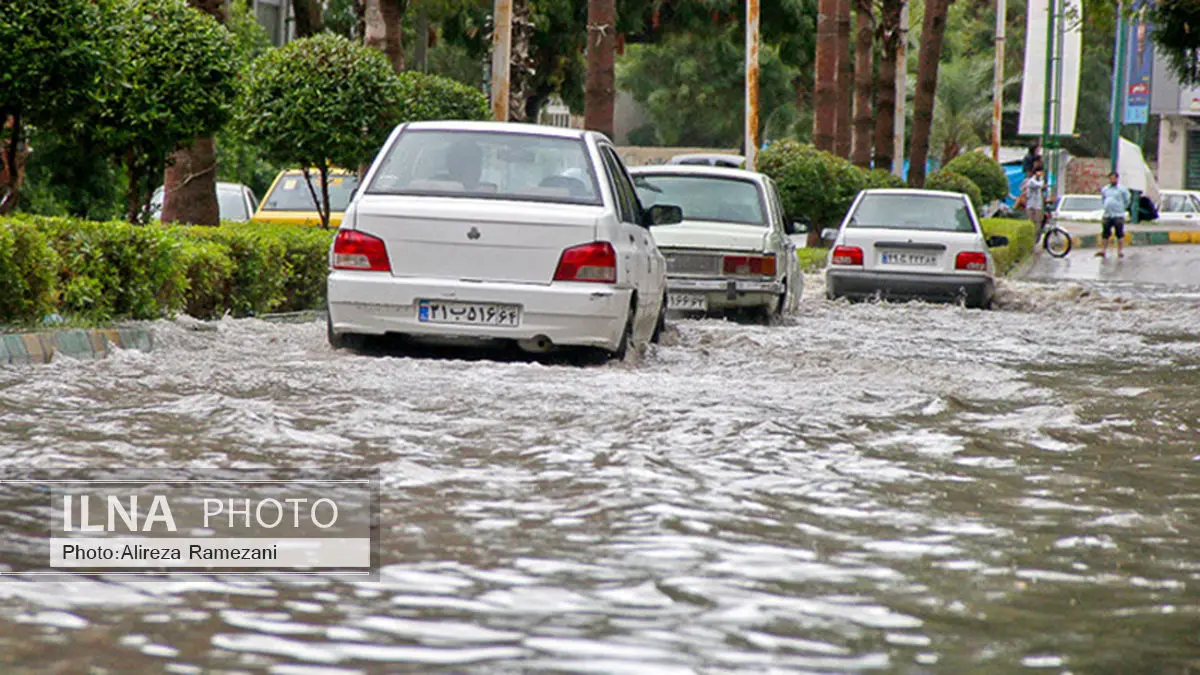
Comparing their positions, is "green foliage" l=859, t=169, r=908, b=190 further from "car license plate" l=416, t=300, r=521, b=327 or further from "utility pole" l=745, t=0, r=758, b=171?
"car license plate" l=416, t=300, r=521, b=327

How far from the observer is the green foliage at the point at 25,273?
10844mm

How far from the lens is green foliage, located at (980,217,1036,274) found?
106 ft

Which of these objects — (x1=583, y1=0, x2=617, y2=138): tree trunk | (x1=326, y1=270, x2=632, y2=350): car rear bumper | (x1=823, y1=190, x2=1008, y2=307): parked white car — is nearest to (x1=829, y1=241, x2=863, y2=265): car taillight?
(x1=823, y1=190, x2=1008, y2=307): parked white car

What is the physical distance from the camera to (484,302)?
1077cm

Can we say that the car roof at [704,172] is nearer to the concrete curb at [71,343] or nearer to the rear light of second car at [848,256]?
the rear light of second car at [848,256]

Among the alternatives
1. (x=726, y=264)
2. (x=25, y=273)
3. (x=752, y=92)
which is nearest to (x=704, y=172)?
(x=726, y=264)

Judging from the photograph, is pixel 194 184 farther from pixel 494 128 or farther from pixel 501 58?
pixel 494 128

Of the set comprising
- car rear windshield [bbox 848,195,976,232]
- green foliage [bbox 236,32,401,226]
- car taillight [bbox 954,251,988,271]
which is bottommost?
car taillight [bbox 954,251,988,271]

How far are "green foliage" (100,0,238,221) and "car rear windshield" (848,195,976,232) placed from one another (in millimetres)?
7681

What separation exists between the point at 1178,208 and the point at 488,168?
5418 cm

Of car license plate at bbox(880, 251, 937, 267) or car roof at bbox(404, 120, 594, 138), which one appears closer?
car roof at bbox(404, 120, 594, 138)

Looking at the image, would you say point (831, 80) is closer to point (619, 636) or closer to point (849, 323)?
point (849, 323)

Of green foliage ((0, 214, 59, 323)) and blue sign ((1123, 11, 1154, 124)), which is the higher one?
blue sign ((1123, 11, 1154, 124))

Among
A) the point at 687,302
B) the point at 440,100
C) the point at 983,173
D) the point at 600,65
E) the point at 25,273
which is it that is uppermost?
the point at 600,65
